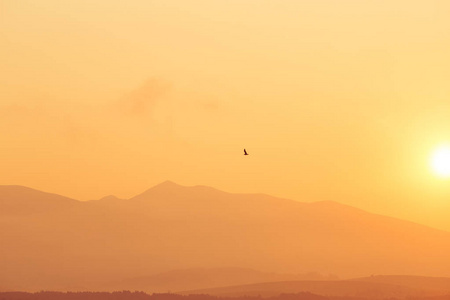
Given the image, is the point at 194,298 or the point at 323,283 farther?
the point at 323,283

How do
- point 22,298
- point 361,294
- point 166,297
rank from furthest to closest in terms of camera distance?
point 361,294 < point 166,297 < point 22,298

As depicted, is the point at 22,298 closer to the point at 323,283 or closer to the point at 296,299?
the point at 296,299

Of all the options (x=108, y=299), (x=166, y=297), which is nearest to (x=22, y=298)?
(x=108, y=299)

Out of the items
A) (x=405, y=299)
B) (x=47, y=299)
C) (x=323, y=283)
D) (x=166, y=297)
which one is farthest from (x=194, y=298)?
(x=323, y=283)

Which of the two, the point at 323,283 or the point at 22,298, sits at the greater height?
the point at 323,283

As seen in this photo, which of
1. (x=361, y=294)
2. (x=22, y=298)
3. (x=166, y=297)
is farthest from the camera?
(x=361, y=294)

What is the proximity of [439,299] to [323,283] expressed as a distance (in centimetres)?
5137

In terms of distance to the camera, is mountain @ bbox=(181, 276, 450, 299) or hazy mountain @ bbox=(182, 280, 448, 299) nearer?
mountain @ bbox=(181, 276, 450, 299)

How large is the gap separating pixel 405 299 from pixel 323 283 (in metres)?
41.4

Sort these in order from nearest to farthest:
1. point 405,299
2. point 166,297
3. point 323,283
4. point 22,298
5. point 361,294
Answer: point 22,298 < point 166,297 < point 405,299 < point 361,294 < point 323,283

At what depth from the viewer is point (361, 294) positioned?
144m

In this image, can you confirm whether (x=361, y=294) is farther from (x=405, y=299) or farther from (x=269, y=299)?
(x=269, y=299)

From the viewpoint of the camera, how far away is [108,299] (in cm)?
11638

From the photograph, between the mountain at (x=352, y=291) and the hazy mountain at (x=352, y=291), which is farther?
the hazy mountain at (x=352, y=291)
